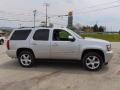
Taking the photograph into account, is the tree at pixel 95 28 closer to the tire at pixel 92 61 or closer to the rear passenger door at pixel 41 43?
the rear passenger door at pixel 41 43

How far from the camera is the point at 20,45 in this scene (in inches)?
424

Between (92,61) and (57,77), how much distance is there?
76.9 inches

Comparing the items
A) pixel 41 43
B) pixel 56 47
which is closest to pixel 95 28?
pixel 41 43

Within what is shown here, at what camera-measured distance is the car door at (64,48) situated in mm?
10078

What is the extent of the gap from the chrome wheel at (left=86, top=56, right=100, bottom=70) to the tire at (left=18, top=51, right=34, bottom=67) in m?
2.45

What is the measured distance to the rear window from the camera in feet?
35.7

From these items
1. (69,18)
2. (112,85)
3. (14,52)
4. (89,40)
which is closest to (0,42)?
(14,52)

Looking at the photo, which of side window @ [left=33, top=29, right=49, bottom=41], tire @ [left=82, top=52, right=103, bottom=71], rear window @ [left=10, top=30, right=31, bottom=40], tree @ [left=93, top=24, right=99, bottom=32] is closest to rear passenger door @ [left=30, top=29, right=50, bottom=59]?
side window @ [left=33, top=29, right=49, bottom=41]

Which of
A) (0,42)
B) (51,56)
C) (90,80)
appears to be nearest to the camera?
(90,80)

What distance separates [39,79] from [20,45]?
277 cm

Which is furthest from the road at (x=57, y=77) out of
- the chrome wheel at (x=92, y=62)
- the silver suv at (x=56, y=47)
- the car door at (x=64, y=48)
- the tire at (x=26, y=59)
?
the car door at (x=64, y=48)

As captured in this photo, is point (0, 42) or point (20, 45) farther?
point (0, 42)

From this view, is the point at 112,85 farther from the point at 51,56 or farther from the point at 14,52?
the point at 14,52

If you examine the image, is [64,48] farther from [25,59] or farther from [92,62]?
[25,59]
